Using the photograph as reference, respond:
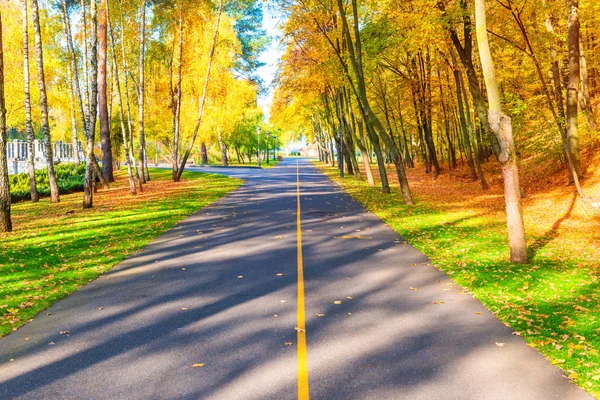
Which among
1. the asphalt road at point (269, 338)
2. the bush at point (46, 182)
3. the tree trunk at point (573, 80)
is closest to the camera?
the asphalt road at point (269, 338)

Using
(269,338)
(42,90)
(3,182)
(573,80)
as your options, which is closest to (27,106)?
(42,90)

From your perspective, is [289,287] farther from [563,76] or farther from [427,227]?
[563,76]

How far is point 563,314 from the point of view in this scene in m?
6.90

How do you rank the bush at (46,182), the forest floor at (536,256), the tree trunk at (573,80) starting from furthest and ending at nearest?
1. the bush at (46,182)
2. the tree trunk at (573,80)
3. the forest floor at (536,256)

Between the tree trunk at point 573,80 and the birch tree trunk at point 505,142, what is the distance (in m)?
8.93

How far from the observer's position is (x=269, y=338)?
20.0 feet

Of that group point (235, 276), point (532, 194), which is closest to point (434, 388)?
point (235, 276)

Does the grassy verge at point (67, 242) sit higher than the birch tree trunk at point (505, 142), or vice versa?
the birch tree trunk at point (505, 142)

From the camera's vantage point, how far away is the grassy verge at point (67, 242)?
326 inches

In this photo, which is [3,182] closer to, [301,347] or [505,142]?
[301,347]

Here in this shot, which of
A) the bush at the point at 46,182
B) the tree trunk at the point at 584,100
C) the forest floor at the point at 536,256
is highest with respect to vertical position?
the tree trunk at the point at 584,100

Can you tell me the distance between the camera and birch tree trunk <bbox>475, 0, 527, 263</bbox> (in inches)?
360

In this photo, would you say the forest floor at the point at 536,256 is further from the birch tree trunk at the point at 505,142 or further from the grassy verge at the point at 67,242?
the grassy verge at the point at 67,242

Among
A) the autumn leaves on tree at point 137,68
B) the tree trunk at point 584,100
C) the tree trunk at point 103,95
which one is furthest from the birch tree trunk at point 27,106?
the tree trunk at point 584,100
